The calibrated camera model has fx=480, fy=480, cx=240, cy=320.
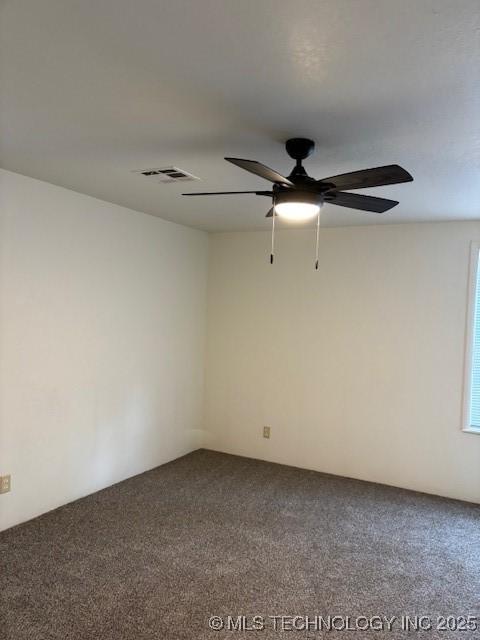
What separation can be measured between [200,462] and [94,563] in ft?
6.92

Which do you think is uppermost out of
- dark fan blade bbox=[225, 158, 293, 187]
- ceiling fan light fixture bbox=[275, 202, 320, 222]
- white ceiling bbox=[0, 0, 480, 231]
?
white ceiling bbox=[0, 0, 480, 231]

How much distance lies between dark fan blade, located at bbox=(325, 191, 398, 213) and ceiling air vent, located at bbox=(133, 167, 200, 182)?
1015mm

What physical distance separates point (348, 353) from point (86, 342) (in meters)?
2.43

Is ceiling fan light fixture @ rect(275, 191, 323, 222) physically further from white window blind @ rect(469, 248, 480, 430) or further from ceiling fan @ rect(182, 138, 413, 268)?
white window blind @ rect(469, 248, 480, 430)

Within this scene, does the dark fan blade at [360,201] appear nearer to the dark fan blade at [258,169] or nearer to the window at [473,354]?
the dark fan blade at [258,169]

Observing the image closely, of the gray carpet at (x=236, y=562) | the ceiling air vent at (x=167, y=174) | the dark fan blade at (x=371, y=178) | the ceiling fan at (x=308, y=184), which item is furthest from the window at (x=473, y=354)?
the ceiling air vent at (x=167, y=174)

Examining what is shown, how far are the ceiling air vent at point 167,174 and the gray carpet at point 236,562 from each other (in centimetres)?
240

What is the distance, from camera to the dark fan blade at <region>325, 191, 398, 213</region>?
238cm

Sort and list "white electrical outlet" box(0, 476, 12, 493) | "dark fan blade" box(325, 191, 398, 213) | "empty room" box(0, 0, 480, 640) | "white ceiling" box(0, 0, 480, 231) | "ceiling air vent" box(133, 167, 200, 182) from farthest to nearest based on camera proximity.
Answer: "white electrical outlet" box(0, 476, 12, 493) → "ceiling air vent" box(133, 167, 200, 182) → "dark fan blade" box(325, 191, 398, 213) → "empty room" box(0, 0, 480, 640) → "white ceiling" box(0, 0, 480, 231)

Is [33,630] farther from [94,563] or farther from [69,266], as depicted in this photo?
[69,266]

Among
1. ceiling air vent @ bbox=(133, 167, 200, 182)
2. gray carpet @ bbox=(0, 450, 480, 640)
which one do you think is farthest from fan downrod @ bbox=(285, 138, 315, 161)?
gray carpet @ bbox=(0, 450, 480, 640)

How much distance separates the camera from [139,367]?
14.7ft

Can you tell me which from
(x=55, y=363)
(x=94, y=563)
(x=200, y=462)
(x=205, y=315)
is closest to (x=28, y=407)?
(x=55, y=363)

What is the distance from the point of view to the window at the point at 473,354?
412 centimetres
